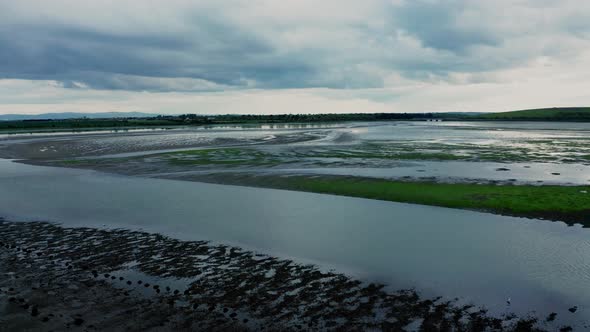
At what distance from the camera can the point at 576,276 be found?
14422 mm

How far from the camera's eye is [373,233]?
788 inches

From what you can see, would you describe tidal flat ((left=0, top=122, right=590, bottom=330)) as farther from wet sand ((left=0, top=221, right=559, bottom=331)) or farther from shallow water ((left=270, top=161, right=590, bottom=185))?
shallow water ((left=270, top=161, right=590, bottom=185))

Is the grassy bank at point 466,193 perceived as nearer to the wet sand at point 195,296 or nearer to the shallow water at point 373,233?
the shallow water at point 373,233

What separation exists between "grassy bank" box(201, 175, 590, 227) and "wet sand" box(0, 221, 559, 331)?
13.3m

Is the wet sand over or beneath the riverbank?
beneath

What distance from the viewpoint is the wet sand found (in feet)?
36.3

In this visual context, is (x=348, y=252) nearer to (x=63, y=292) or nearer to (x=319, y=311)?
(x=319, y=311)

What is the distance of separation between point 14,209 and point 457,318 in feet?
83.9

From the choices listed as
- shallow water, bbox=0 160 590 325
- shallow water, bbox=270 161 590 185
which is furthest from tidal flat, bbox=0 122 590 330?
shallow water, bbox=270 161 590 185

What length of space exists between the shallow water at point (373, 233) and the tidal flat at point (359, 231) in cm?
8

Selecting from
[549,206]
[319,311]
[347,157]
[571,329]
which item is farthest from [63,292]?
[347,157]

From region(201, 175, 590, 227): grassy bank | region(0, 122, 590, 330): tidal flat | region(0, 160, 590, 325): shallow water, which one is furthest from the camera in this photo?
region(201, 175, 590, 227): grassy bank

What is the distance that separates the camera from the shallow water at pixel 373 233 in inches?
542

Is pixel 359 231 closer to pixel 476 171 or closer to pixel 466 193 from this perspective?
pixel 466 193
